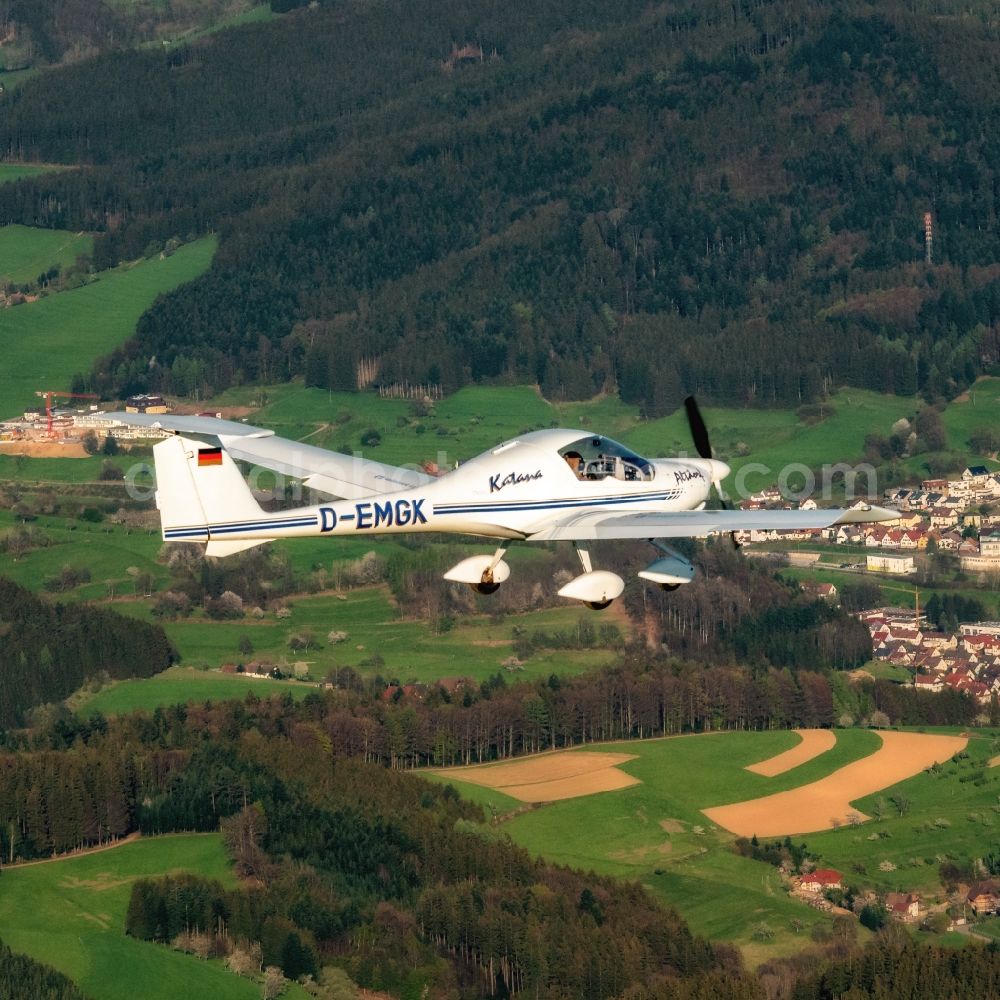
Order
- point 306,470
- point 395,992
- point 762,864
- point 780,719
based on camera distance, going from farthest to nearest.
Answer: point 780,719
point 762,864
point 395,992
point 306,470

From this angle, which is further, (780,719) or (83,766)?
(780,719)

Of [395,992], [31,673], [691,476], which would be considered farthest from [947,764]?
[691,476]

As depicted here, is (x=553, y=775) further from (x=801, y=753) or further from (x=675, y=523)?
(x=675, y=523)

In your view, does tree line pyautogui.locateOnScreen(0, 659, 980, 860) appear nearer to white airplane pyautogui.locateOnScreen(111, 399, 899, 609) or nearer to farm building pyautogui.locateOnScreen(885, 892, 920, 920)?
farm building pyautogui.locateOnScreen(885, 892, 920, 920)

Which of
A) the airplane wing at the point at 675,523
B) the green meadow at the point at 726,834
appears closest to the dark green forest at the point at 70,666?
the green meadow at the point at 726,834

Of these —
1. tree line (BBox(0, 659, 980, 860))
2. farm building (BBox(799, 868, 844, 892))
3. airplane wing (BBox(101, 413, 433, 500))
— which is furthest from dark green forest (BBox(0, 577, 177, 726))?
airplane wing (BBox(101, 413, 433, 500))

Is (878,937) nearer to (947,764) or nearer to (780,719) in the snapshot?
(947,764)

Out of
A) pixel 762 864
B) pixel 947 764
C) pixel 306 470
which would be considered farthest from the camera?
pixel 947 764
